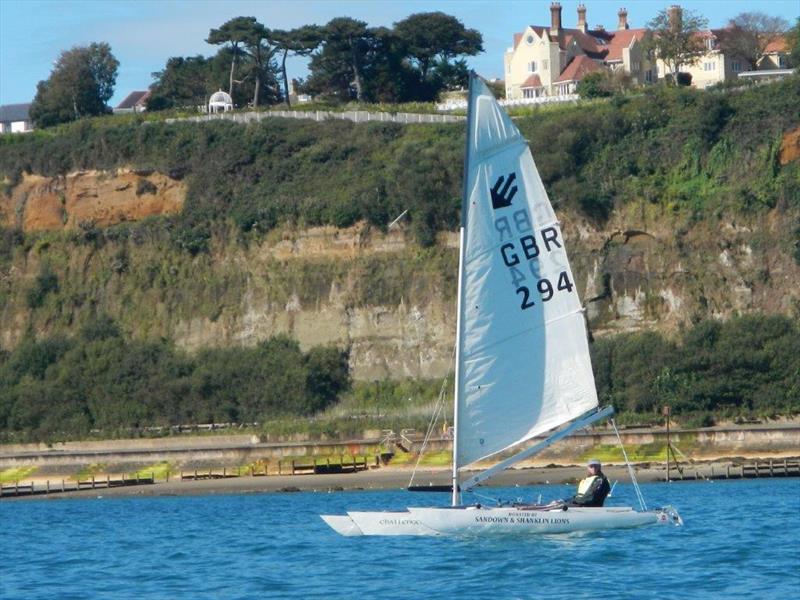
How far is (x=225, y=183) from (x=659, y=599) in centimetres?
6785

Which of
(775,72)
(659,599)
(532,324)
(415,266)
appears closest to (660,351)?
(415,266)

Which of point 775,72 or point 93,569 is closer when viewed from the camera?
point 93,569

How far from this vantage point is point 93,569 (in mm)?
34250

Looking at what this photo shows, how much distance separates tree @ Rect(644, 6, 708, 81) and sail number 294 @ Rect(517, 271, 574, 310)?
70.9m

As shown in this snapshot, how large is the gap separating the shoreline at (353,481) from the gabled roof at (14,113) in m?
72.3

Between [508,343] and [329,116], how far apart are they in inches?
2614

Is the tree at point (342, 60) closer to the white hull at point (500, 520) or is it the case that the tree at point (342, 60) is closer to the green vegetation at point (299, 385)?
the green vegetation at point (299, 385)

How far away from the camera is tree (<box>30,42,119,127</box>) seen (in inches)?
4264

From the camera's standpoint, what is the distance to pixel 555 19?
109625 mm

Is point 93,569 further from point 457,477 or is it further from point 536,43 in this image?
point 536,43

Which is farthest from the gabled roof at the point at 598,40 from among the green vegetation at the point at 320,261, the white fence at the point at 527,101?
the green vegetation at the point at 320,261

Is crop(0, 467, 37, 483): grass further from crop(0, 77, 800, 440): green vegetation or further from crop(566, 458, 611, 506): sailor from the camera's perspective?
crop(566, 458, 611, 506): sailor

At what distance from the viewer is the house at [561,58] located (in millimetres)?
106688

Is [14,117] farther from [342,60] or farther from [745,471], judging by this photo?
[745,471]
